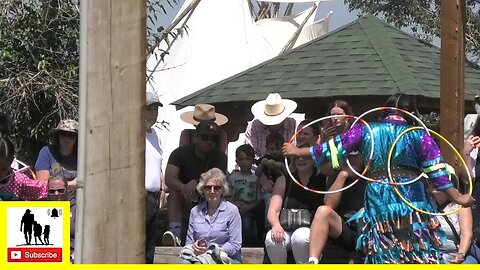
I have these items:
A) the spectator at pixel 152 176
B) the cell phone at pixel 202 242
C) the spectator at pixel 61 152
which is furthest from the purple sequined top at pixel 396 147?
the spectator at pixel 61 152

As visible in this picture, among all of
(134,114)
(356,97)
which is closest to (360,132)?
(134,114)

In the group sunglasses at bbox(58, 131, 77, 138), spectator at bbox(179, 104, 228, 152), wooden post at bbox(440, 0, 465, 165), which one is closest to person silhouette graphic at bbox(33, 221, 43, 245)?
sunglasses at bbox(58, 131, 77, 138)

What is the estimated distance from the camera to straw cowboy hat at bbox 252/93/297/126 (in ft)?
30.9

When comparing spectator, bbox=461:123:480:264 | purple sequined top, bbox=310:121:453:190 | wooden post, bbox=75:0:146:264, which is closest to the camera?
wooden post, bbox=75:0:146:264

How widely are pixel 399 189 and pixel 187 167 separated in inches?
107

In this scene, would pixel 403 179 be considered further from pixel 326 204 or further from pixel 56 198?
pixel 56 198

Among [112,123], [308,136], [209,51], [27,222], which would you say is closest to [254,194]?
[308,136]

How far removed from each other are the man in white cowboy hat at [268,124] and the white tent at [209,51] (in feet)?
25.7

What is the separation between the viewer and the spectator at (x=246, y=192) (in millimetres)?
8805

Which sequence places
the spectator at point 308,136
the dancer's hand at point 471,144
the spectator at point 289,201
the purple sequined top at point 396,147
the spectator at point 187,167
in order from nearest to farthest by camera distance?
1. the purple sequined top at point 396,147
2. the spectator at point 289,201
3. the dancer's hand at point 471,144
4. the spectator at point 308,136
5. the spectator at point 187,167

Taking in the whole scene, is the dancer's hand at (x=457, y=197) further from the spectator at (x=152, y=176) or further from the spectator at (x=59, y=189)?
the spectator at (x=59, y=189)

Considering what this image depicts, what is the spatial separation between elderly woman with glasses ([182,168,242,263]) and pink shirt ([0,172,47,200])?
1.13m

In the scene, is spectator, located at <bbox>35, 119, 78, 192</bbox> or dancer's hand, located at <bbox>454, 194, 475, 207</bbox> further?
spectator, located at <bbox>35, 119, 78, 192</bbox>

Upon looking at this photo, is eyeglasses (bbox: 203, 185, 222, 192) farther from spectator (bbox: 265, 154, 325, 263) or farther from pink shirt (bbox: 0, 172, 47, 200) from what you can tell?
pink shirt (bbox: 0, 172, 47, 200)
